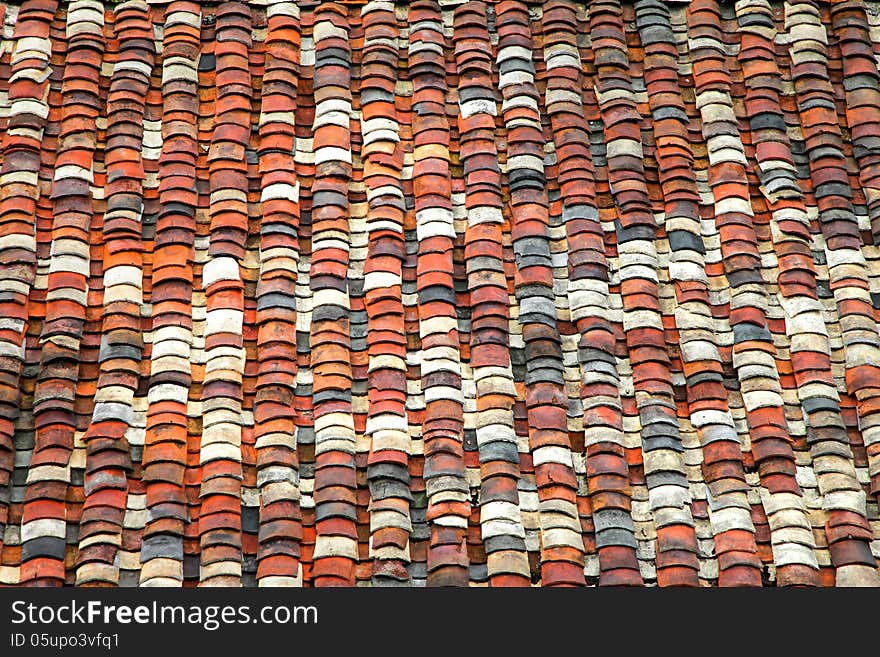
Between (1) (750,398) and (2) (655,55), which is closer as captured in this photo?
(1) (750,398)

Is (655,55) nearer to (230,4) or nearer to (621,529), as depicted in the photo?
(230,4)

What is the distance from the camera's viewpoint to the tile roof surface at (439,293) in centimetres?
755

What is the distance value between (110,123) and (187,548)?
123 inches

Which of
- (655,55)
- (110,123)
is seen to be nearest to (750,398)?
(655,55)

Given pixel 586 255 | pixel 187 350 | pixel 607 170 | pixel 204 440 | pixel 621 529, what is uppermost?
pixel 607 170

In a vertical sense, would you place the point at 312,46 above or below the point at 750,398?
above

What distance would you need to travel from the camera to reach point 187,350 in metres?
8.17

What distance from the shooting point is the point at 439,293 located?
8.48 m

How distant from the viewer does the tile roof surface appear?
24.8 feet

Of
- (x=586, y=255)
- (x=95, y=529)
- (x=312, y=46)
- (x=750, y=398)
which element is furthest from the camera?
(x=312, y=46)

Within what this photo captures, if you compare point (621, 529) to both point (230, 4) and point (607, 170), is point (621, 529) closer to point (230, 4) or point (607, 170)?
point (607, 170)

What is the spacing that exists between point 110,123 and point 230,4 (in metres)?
1.31

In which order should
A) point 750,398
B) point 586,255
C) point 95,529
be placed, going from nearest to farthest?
point 95,529 < point 750,398 < point 586,255

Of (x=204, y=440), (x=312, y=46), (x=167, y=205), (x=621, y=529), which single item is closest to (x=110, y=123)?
(x=167, y=205)
